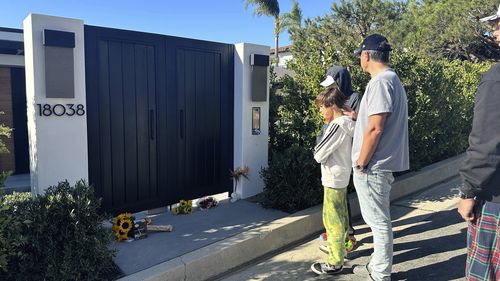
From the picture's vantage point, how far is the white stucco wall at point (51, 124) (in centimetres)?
357

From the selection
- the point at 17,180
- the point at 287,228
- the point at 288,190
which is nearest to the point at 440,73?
the point at 288,190

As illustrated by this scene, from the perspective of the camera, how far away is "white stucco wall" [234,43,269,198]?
517 centimetres

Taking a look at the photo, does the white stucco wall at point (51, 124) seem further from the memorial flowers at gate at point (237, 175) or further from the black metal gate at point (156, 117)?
the memorial flowers at gate at point (237, 175)

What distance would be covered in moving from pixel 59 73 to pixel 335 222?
2.86 m

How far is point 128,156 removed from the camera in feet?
14.5

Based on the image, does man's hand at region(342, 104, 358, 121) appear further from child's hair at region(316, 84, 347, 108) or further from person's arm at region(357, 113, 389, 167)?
person's arm at region(357, 113, 389, 167)

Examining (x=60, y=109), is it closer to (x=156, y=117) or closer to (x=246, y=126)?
(x=156, y=117)

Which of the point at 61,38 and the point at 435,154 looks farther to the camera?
the point at 435,154

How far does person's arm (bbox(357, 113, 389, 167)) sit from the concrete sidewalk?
1.20 meters

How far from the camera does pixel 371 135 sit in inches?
112

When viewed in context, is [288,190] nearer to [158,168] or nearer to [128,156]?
[158,168]

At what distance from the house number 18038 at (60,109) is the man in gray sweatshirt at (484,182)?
333 cm

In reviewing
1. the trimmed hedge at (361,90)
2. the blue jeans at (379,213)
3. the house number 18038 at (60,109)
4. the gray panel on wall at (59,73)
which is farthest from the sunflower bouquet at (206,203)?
the blue jeans at (379,213)

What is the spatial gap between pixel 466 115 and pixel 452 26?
11.0m
